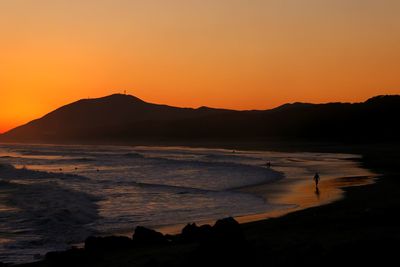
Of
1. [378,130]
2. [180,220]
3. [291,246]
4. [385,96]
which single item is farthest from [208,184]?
[385,96]

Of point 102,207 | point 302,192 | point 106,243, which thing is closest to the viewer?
point 106,243

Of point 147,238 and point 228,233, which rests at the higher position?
point 228,233

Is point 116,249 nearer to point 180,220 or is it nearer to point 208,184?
point 180,220

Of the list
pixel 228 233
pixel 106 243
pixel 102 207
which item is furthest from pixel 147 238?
pixel 102 207

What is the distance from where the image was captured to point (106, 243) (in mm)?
13992

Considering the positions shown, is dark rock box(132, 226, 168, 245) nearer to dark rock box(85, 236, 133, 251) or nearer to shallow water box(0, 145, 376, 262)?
dark rock box(85, 236, 133, 251)

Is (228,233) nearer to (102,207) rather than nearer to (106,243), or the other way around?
(106,243)

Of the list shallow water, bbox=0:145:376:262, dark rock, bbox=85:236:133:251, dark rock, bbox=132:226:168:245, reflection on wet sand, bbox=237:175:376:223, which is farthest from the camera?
reflection on wet sand, bbox=237:175:376:223

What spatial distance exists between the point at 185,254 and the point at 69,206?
14.9 metres

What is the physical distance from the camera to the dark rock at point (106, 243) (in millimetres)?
13820

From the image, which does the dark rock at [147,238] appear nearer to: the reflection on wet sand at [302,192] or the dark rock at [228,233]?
the dark rock at [228,233]

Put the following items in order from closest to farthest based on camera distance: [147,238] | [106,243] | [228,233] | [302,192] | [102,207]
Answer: [228,233] → [106,243] → [147,238] → [102,207] → [302,192]

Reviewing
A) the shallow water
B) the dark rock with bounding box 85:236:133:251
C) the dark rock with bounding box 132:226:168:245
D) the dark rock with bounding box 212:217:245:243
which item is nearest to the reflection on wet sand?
the shallow water

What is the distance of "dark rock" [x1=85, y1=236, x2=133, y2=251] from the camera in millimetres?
13820
